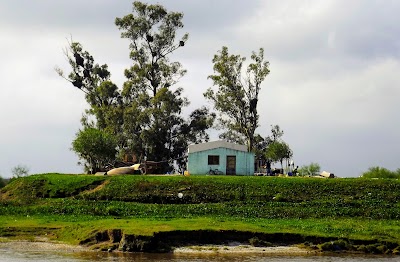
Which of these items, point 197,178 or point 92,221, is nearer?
point 92,221

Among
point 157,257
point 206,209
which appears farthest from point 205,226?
point 206,209

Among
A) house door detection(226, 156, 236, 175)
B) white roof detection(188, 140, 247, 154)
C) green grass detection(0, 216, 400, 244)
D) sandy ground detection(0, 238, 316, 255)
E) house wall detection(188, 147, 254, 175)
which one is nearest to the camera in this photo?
sandy ground detection(0, 238, 316, 255)

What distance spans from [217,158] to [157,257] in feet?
101

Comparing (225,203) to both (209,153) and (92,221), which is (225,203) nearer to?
(92,221)

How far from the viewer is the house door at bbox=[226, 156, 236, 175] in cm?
6750

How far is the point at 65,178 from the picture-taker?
2308 inches

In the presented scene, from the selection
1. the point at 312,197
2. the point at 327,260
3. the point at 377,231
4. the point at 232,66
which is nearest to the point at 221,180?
the point at 312,197

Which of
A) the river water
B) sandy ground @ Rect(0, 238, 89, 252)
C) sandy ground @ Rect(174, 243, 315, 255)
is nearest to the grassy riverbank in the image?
sandy ground @ Rect(174, 243, 315, 255)

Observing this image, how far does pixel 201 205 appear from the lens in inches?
2003

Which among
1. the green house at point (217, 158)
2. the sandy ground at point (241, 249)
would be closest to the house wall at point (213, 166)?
the green house at point (217, 158)

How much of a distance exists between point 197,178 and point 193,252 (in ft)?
62.1

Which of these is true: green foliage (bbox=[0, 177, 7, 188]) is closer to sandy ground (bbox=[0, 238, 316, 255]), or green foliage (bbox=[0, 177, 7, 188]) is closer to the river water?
sandy ground (bbox=[0, 238, 316, 255])

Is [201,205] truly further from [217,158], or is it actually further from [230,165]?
[230,165]

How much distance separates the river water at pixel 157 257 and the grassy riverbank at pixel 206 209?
1669 millimetres
